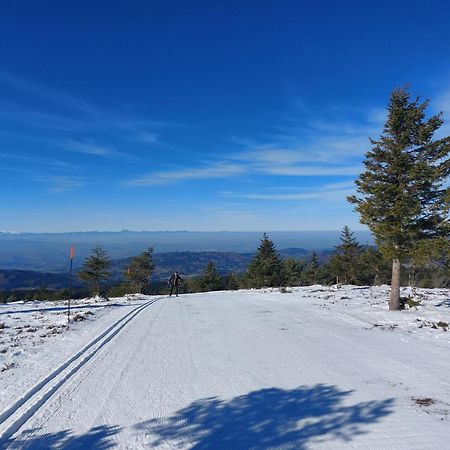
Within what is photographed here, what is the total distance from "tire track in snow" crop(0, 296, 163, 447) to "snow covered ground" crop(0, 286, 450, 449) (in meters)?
0.02

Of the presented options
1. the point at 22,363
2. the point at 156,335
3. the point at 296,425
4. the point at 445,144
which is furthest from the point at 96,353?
the point at 445,144

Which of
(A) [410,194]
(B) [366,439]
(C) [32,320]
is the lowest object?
(C) [32,320]

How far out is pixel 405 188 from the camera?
13328 millimetres

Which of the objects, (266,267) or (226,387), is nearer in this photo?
(226,387)

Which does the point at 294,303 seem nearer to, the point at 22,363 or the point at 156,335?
the point at 156,335

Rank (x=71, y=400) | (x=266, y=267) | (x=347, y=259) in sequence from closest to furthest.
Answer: (x=71, y=400)
(x=347, y=259)
(x=266, y=267)

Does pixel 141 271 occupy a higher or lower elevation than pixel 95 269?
lower

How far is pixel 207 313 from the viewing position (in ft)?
47.8

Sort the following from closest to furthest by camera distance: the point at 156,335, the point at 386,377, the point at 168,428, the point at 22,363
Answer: the point at 168,428 → the point at 386,377 → the point at 22,363 → the point at 156,335

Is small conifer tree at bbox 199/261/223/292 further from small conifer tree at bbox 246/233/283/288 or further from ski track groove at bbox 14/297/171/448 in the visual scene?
ski track groove at bbox 14/297/171/448

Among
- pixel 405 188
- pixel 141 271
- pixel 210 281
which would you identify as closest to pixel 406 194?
pixel 405 188

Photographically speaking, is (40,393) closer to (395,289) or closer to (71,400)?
(71,400)

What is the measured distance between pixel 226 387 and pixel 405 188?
1084 centimetres

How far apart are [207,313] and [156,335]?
4711mm
